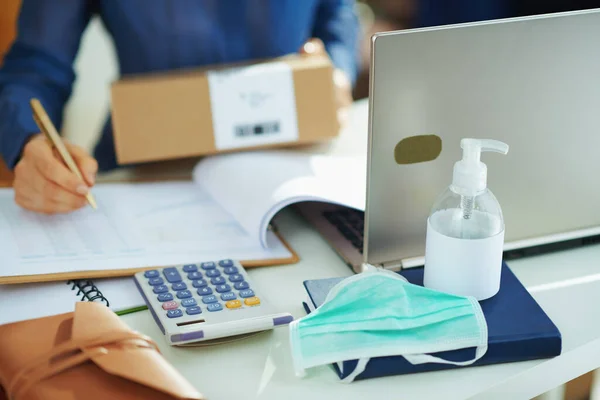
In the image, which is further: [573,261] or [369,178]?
[573,261]

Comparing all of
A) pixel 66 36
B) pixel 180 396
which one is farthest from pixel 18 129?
pixel 180 396

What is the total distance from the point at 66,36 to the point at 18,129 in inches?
9.5

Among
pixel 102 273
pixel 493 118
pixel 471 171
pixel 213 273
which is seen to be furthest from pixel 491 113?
pixel 102 273

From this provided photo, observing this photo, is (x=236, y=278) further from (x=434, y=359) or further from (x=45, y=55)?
(x=45, y=55)

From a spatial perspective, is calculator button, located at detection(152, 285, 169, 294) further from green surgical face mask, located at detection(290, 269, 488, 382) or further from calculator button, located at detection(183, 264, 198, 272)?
green surgical face mask, located at detection(290, 269, 488, 382)

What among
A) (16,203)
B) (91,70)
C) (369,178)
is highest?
(369,178)

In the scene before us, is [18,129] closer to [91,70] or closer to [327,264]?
[327,264]

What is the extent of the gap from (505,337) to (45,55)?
33.4 inches

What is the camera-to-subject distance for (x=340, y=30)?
1.39 m

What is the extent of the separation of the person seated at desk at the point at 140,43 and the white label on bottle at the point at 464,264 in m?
0.46

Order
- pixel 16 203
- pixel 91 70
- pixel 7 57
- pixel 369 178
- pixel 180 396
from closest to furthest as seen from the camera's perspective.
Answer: pixel 180 396, pixel 369 178, pixel 16 203, pixel 7 57, pixel 91 70

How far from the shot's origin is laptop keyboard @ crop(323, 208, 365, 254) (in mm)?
850

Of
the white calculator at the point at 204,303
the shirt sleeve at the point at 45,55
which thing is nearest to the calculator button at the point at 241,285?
the white calculator at the point at 204,303

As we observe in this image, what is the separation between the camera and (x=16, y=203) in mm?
928
